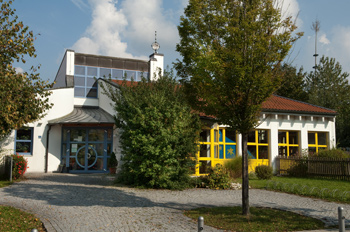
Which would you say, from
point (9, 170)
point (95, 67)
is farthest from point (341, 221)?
point (95, 67)

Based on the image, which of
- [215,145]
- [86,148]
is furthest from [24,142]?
[215,145]

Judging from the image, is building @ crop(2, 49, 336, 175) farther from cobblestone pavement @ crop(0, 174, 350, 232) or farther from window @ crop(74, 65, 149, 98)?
cobblestone pavement @ crop(0, 174, 350, 232)

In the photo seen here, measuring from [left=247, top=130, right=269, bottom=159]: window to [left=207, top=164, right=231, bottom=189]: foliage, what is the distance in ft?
20.2

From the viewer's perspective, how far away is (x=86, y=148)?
20.6 m

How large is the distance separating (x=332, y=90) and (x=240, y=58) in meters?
37.9

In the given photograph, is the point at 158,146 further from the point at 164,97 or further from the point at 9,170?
the point at 9,170

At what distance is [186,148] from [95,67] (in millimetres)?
15296

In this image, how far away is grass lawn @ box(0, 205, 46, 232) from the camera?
23.1ft

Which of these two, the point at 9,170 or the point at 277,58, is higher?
the point at 277,58

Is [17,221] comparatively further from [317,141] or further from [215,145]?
[317,141]

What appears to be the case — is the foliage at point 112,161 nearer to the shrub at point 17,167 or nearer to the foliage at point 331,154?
the shrub at point 17,167

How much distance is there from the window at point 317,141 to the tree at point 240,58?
14830 mm

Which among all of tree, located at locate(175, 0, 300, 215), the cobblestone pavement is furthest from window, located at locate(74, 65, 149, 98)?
tree, located at locate(175, 0, 300, 215)

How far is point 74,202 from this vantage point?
384 inches
